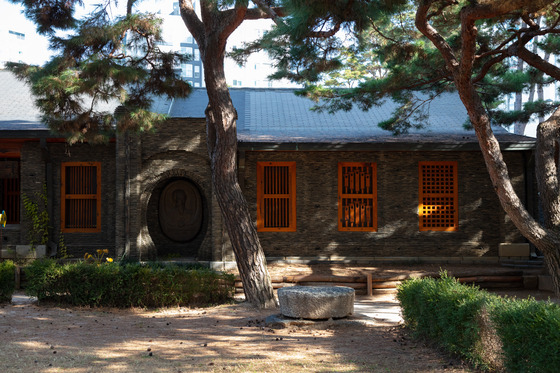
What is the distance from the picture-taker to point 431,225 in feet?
52.3

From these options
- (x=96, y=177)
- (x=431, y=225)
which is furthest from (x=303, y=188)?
(x=96, y=177)

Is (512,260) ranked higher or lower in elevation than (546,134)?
lower

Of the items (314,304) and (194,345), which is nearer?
(194,345)

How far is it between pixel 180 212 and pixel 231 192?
6487mm

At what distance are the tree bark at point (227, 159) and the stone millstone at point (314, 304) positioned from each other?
5.81 ft

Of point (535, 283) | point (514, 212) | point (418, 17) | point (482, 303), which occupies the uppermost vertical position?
point (418, 17)

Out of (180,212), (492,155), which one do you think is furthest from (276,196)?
(492,155)

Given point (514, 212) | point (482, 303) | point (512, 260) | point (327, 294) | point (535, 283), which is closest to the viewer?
point (482, 303)

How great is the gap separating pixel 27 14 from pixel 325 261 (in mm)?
9293

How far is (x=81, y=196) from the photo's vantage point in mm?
16000

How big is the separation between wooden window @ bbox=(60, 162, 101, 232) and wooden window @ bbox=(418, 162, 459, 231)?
9076 millimetres

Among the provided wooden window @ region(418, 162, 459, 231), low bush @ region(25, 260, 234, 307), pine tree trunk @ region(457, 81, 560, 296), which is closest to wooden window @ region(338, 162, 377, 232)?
wooden window @ region(418, 162, 459, 231)

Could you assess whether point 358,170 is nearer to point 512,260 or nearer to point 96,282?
point 512,260

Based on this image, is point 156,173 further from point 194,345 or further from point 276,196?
point 194,345
